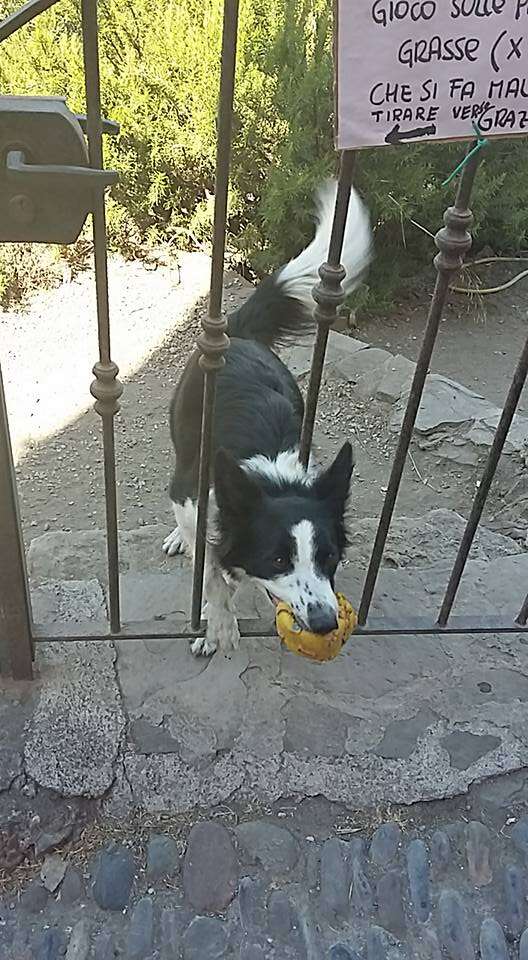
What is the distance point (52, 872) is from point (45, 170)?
1313 mm

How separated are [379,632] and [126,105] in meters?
4.32

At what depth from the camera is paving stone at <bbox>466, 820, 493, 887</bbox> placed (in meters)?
1.71

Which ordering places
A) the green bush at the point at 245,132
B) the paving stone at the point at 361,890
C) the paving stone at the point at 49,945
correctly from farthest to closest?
the green bush at the point at 245,132 → the paving stone at the point at 361,890 → the paving stone at the point at 49,945

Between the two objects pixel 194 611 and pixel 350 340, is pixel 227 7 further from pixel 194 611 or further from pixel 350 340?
pixel 350 340

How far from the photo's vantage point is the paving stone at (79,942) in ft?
5.11

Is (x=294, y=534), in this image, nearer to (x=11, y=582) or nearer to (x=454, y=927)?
(x=11, y=582)

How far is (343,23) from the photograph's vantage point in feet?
3.78

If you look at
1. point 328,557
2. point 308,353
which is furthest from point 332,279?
point 308,353

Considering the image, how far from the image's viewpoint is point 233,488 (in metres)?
1.91

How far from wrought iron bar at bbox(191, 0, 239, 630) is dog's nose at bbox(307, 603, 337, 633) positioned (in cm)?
26

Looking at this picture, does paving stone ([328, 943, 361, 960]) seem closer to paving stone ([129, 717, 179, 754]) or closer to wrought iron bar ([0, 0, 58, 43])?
paving stone ([129, 717, 179, 754])

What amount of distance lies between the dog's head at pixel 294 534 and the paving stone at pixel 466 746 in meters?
0.38

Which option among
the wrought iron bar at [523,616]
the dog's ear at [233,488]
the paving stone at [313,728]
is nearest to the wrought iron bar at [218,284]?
the dog's ear at [233,488]

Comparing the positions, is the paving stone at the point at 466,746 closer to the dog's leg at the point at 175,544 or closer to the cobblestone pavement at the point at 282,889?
the cobblestone pavement at the point at 282,889
